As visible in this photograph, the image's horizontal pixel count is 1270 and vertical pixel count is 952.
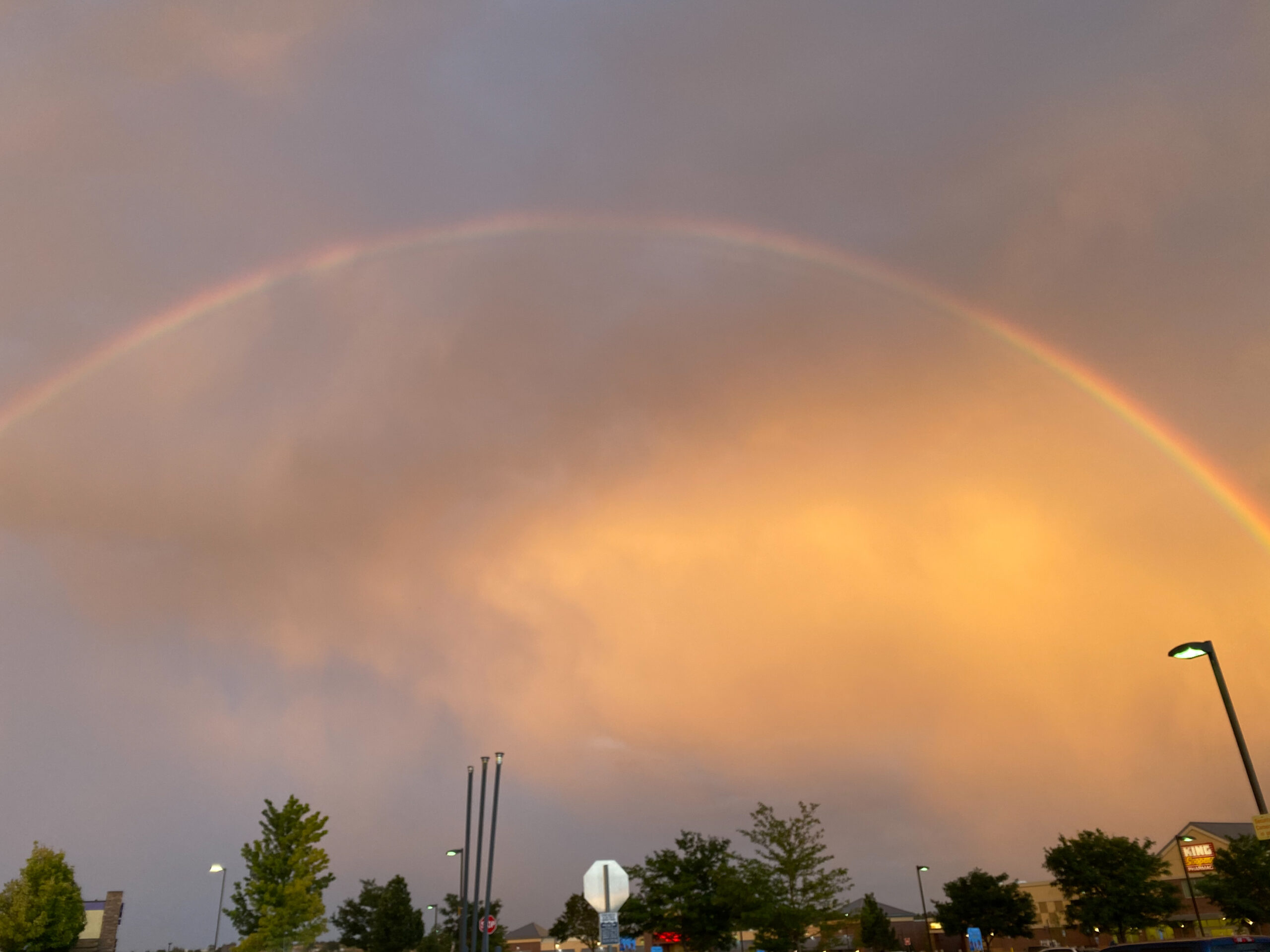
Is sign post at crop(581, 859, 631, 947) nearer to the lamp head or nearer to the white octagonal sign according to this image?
the white octagonal sign

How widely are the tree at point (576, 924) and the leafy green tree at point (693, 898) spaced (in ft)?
187

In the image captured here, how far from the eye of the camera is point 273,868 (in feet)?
143

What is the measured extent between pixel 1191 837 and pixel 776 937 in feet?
177

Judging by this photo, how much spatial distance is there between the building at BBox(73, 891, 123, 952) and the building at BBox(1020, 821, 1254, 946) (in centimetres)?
7589

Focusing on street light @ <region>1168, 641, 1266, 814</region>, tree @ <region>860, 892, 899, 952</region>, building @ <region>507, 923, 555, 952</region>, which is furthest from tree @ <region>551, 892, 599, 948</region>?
street light @ <region>1168, 641, 1266, 814</region>

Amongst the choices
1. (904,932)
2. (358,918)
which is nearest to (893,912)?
(904,932)

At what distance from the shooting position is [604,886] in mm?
11336

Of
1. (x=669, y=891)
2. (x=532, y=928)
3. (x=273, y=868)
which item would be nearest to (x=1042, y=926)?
(x=669, y=891)

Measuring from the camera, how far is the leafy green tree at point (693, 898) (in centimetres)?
5031

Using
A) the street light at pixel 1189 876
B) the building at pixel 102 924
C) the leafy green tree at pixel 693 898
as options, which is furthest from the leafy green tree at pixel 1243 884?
the building at pixel 102 924

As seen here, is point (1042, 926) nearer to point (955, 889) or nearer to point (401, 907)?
point (955, 889)

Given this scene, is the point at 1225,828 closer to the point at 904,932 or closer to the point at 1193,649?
the point at 904,932

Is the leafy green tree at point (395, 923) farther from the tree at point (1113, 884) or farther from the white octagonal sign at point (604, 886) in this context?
the white octagonal sign at point (604, 886)

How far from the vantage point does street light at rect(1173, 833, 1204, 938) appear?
72.8m
